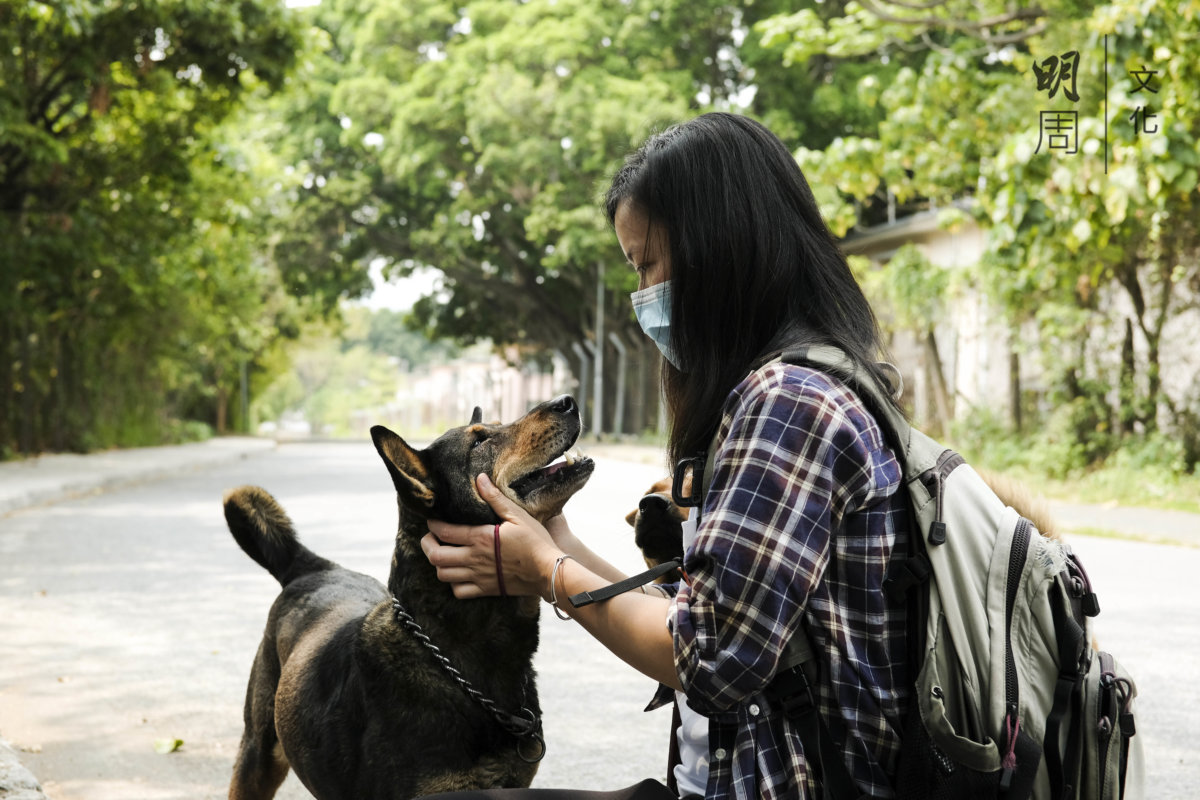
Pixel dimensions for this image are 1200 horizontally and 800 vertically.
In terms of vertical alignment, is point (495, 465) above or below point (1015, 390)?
above

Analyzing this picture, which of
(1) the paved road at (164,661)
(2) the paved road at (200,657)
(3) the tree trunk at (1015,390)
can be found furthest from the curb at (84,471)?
(3) the tree trunk at (1015,390)

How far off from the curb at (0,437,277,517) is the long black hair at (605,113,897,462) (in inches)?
487

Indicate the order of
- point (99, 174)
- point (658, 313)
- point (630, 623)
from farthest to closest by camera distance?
point (99, 174) → point (658, 313) → point (630, 623)

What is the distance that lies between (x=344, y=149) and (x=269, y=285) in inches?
357

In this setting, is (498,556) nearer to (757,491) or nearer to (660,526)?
(660,526)

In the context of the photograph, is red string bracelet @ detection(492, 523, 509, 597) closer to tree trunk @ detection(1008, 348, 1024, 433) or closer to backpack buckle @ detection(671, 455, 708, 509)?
backpack buckle @ detection(671, 455, 708, 509)

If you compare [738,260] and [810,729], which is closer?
[810,729]

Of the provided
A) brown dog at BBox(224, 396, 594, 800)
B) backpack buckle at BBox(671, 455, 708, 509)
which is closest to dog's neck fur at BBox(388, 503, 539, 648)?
brown dog at BBox(224, 396, 594, 800)

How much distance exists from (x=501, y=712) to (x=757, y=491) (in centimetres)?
117

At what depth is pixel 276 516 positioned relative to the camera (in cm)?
391

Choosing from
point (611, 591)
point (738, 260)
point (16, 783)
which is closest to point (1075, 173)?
point (738, 260)

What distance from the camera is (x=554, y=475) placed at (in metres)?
2.75

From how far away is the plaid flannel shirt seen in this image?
1.80m

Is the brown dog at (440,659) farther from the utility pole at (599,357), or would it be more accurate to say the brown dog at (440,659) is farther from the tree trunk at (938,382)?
the utility pole at (599,357)
